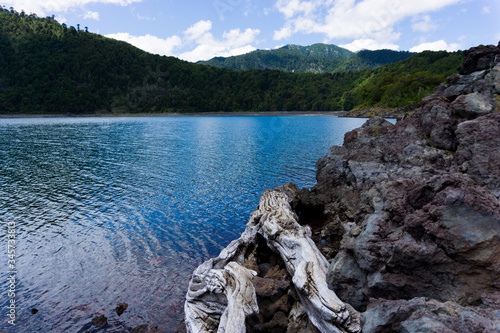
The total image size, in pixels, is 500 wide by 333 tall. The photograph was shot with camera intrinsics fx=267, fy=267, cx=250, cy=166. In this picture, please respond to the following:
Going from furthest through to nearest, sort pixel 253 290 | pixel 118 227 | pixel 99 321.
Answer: pixel 118 227
pixel 99 321
pixel 253 290

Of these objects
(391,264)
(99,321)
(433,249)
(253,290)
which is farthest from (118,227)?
(433,249)

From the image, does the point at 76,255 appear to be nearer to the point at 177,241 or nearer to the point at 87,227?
the point at 87,227

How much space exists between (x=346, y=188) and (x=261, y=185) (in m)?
9.21

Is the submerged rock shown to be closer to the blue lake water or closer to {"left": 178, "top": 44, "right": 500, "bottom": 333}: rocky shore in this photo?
the blue lake water

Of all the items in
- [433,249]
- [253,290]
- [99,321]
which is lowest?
[99,321]

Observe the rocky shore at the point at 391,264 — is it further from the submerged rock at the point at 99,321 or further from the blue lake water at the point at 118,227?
the submerged rock at the point at 99,321

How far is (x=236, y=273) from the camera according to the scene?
8305 millimetres

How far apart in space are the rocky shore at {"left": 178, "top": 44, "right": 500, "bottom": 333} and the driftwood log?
0.03m

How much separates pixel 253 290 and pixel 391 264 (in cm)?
375

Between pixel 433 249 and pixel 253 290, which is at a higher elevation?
pixel 433 249

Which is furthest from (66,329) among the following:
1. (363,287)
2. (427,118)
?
(427,118)

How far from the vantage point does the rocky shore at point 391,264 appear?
5066mm

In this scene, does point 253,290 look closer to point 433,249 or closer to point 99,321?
point 433,249

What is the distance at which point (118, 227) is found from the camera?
690 inches
